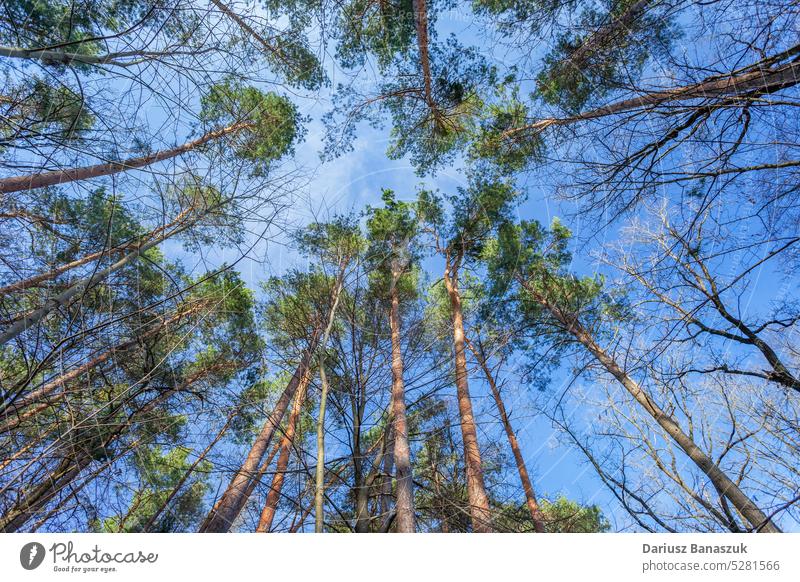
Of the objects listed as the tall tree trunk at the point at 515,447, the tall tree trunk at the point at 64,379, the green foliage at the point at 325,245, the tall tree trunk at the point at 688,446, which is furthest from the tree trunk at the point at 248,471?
the tall tree trunk at the point at 688,446

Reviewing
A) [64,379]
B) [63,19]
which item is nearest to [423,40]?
[63,19]

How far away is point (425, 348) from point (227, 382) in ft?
7.66

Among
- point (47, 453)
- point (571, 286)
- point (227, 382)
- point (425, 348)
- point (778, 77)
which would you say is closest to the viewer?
point (47, 453)

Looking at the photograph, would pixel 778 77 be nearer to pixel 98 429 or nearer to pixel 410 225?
pixel 410 225

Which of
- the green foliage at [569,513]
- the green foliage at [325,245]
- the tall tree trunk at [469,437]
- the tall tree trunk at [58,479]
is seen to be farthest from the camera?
the green foliage at [569,513]

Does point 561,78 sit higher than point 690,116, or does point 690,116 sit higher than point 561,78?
point 561,78

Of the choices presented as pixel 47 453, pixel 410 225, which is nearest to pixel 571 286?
pixel 410 225

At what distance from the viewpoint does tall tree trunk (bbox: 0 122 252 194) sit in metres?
2.01

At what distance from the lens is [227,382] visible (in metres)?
3.67

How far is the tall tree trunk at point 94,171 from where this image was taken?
2012mm

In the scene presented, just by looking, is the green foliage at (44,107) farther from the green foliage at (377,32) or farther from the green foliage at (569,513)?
the green foliage at (569,513)

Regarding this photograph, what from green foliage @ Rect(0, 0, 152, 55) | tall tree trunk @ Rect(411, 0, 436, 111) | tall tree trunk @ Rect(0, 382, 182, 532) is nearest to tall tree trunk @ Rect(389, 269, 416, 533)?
tall tree trunk @ Rect(0, 382, 182, 532)

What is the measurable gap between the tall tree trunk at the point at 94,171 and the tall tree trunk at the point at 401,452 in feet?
8.26
